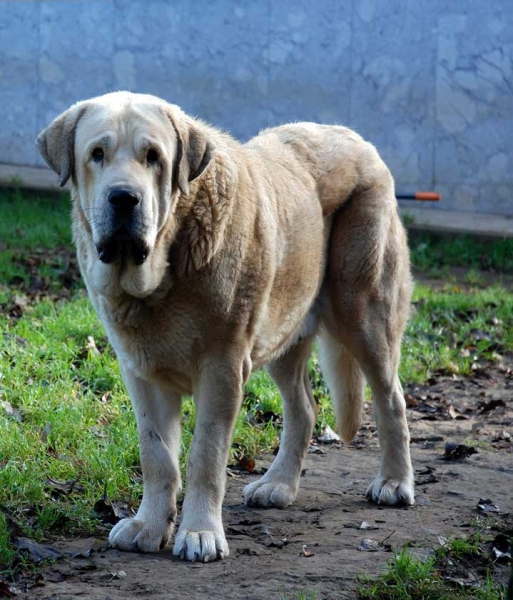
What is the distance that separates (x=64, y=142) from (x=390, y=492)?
7.02ft

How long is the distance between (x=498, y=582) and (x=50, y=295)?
478 centimetres

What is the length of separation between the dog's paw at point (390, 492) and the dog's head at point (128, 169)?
60.7 inches

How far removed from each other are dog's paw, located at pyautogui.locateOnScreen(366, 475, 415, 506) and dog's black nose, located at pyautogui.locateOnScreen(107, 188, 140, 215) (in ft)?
6.10

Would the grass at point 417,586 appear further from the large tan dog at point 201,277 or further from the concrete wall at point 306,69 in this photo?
the concrete wall at point 306,69

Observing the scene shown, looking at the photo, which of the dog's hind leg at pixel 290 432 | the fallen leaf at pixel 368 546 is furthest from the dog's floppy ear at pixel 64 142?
the fallen leaf at pixel 368 546

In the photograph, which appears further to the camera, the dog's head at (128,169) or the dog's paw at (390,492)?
the dog's paw at (390,492)

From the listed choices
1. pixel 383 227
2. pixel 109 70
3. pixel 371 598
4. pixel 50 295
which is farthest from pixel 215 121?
pixel 371 598

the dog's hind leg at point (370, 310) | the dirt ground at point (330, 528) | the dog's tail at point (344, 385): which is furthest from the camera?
the dog's tail at point (344, 385)

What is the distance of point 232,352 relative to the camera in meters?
4.12

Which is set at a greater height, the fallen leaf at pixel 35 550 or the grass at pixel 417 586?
the grass at pixel 417 586

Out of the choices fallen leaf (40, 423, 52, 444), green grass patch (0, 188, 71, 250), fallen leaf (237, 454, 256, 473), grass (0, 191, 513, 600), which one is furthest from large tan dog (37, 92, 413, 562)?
green grass patch (0, 188, 71, 250)

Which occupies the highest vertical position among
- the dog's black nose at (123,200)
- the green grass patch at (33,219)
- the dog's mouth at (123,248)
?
the dog's black nose at (123,200)

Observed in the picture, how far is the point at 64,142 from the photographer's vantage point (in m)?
4.05

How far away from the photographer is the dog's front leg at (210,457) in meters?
4.00
